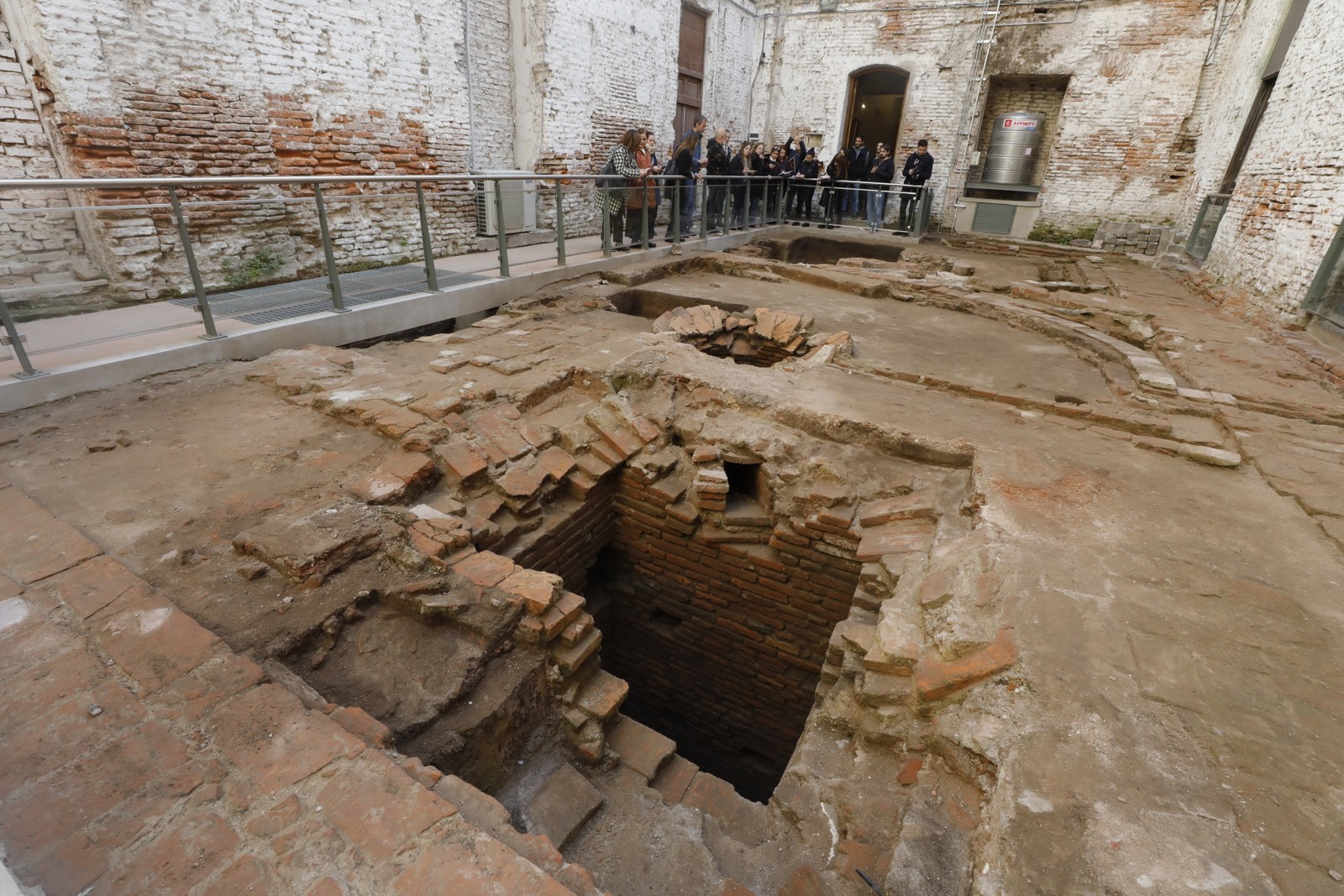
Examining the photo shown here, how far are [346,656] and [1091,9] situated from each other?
642 inches

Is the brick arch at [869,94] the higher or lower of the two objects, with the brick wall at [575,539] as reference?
higher

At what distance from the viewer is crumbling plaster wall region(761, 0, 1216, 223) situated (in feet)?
38.7

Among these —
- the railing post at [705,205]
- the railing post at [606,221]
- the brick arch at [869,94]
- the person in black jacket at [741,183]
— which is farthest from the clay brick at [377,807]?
the brick arch at [869,94]

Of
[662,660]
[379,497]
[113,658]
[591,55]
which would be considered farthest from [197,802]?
[591,55]

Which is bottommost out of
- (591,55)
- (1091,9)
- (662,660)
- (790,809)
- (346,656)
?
(662,660)

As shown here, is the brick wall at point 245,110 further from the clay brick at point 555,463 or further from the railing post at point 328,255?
the clay brick at point 555,463

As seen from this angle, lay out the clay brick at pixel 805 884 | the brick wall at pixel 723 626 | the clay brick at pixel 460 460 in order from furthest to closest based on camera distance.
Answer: the brick wall at pixel 723 626
the clay brick at pixel 460 460
the clay brick at pixel 805 884

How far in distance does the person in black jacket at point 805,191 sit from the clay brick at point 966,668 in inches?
474

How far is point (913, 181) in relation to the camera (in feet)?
41.5

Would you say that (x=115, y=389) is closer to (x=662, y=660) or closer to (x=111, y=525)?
(x=111, y=525)

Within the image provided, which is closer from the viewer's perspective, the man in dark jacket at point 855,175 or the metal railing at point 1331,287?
the metal railing at point 1331,287

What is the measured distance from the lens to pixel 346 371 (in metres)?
4.67

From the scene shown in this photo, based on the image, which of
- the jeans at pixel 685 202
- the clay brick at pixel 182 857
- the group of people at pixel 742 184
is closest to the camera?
the clay brick at pixel 182 857

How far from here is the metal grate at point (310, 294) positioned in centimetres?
530
